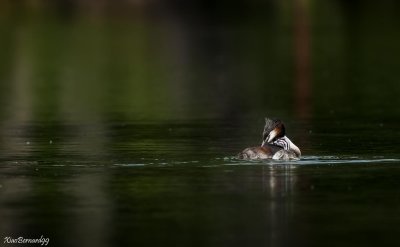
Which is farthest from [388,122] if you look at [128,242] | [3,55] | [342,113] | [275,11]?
[275,11]

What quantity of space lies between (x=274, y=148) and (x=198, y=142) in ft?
11.6

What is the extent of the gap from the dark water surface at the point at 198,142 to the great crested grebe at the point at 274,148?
0.49 feet

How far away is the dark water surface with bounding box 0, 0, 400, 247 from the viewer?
16.1 m

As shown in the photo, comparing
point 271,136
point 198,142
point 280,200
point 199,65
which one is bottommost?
point 280,200

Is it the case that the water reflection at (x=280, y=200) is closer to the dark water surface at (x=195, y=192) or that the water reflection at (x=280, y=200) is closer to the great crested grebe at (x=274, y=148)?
the dark water surface at (x=195, y=192)

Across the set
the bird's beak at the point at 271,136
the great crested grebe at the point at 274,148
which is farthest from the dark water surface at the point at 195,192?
the bird's beak at the point at 271,136

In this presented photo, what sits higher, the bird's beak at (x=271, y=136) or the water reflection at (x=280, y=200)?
the bird's beak at (x=271, y=136)

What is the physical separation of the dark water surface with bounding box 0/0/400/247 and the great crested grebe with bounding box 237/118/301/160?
0.15 metres

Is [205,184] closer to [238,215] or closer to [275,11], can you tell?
[238,215]

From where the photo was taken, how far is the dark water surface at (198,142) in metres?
16.1

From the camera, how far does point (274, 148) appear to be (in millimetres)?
20281

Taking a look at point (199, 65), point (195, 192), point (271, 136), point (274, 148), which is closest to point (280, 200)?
point (195, 192)

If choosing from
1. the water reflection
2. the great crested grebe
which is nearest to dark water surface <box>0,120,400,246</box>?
the water reflection

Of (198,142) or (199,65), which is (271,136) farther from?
(199,65)
